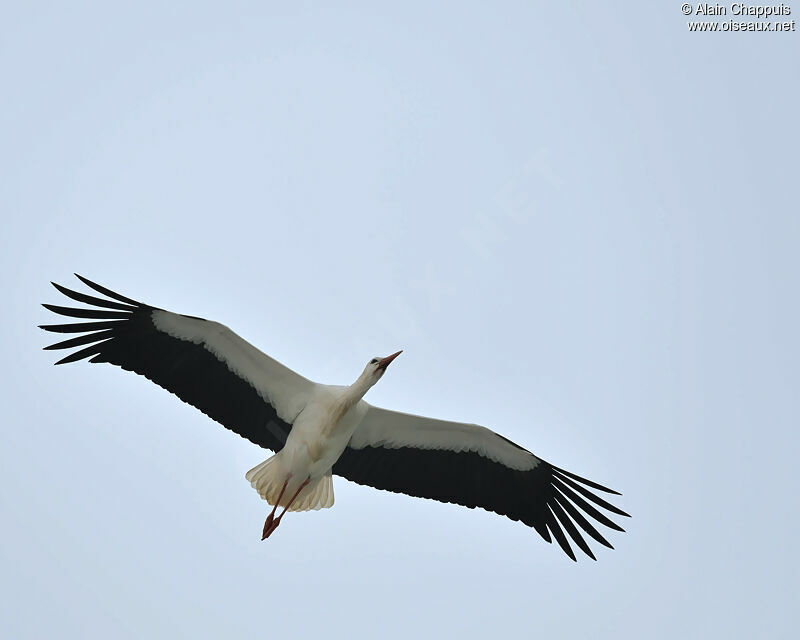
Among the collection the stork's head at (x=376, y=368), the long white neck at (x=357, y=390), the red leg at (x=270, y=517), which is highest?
the stork's head at (x=376, y=368)

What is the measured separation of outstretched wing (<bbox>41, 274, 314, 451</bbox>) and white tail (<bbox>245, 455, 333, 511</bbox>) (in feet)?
0.81

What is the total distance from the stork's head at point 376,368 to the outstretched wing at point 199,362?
1.96 ft

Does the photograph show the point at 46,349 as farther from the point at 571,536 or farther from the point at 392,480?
the point at 571,536

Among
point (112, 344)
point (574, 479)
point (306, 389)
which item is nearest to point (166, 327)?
point (112, 344)

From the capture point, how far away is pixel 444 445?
11594 mm

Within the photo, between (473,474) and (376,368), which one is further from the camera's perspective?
(473,474)

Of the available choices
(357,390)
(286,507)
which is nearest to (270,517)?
(286,507)

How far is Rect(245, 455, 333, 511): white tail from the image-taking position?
11214 mm

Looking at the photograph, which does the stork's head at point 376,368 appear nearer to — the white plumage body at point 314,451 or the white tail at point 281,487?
the white plumage body at point 314,451

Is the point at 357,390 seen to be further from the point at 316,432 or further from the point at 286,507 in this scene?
the point at 286,507

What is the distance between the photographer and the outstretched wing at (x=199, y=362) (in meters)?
10.8

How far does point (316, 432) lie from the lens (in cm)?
1092

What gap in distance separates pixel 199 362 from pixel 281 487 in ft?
4.79

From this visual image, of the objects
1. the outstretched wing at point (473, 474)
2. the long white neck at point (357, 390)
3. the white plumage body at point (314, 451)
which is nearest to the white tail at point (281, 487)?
the white plumage body at point (314, 451)
